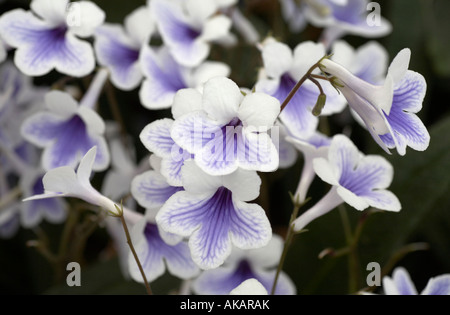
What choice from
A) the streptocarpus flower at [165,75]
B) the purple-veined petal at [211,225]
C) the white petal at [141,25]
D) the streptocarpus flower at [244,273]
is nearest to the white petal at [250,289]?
the purple-veined petal at [211,225]

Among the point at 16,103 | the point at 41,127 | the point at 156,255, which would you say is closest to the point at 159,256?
the point at 156,255

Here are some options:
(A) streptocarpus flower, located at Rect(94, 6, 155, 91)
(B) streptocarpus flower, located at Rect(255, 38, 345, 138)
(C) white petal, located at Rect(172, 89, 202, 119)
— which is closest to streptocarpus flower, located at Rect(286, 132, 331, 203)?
(B) streptocarpus flower, located at Rect(255, 38, 345, 138)

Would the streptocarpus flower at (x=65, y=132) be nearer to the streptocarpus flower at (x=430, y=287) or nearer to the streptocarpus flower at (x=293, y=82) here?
the streptocarpus flower at (x=293, y=82)

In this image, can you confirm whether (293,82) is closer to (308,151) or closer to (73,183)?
(308,151)

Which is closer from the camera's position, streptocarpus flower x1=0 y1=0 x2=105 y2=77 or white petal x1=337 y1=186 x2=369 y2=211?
white petal x1=337 y1=186 x2=369 y2=211

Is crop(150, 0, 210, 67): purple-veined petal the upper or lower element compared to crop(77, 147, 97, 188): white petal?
upper

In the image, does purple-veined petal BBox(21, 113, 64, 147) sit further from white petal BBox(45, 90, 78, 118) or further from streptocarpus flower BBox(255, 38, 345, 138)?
streptocarpus flower BBox(255, 38, 345, 138)
